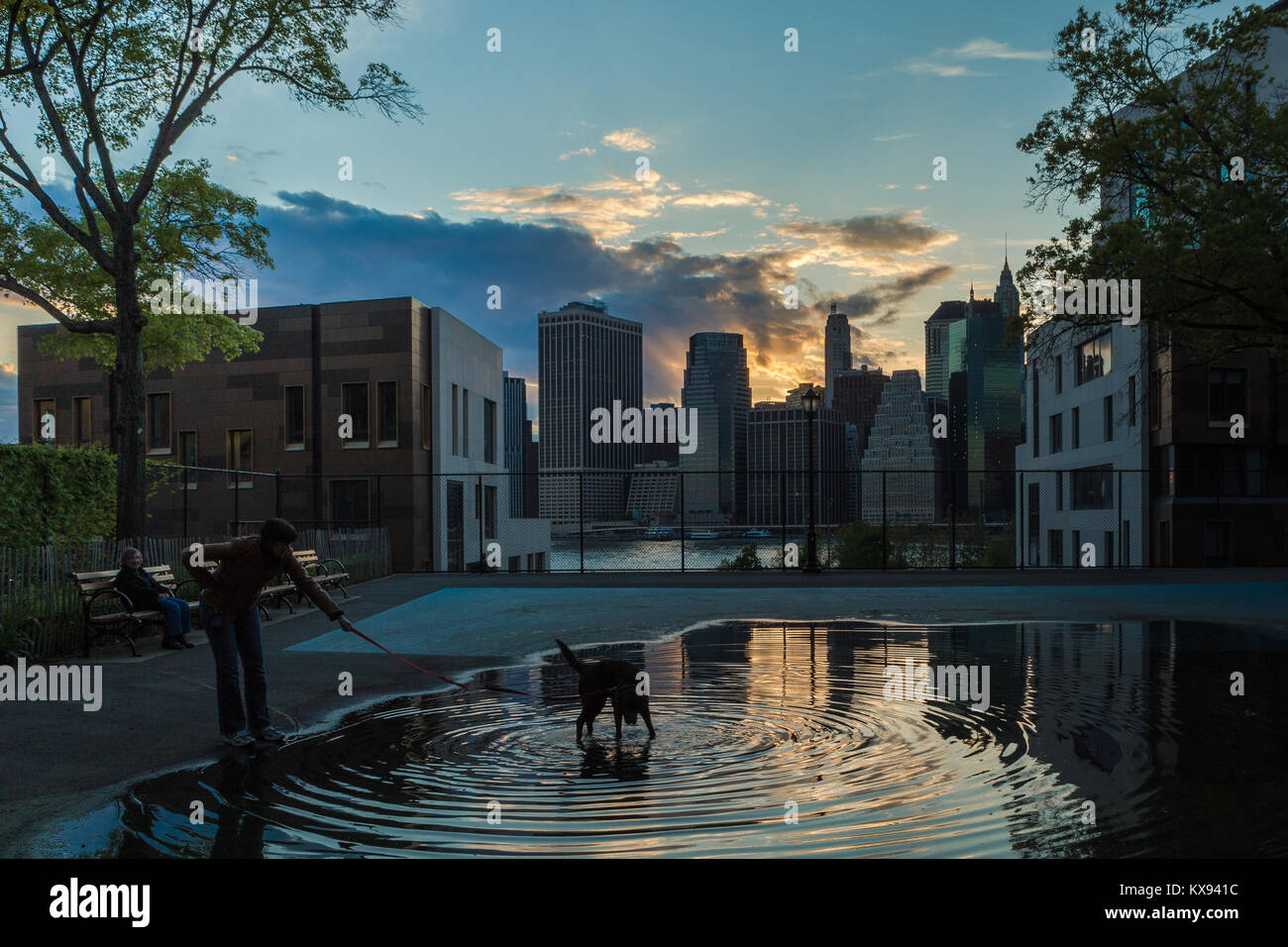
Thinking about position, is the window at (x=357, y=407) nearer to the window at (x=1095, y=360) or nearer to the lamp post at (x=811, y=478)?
the lamp post at (x=811, y=478)

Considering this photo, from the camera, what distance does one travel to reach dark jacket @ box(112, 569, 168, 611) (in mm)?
12695

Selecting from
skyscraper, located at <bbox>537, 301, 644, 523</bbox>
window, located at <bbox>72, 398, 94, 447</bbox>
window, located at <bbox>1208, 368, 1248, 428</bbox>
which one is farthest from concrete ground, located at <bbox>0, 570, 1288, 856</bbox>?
skyscraper, located at <bbox>537, 301, 644, 523</bbox>

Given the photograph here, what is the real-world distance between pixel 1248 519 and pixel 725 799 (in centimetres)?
5041

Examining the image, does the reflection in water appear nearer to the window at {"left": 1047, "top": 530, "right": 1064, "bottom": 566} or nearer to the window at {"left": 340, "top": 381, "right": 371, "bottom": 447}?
the window at {"left": 340, "top": 381, "right": 371, "bottom": 447}

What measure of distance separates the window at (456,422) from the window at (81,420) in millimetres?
15850

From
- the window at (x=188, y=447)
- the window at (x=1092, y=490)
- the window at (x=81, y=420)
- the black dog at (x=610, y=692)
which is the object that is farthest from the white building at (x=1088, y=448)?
the window at (x=81, y=420)

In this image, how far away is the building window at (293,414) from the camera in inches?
1487

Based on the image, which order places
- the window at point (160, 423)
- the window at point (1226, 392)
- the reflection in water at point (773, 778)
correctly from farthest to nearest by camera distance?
1. the window at point (1226, 392)
2. the window at point (160, 423)
3. the reflection in water at point (773, 778)

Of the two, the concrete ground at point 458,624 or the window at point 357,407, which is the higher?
the window at point 357,407

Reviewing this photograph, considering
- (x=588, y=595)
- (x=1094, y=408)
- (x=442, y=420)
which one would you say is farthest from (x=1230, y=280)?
(x=1094, y=408)

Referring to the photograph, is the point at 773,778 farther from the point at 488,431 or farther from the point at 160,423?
the point at 488,431

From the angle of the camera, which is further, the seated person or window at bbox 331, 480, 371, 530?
window at bbox 331, 480, 371, 530

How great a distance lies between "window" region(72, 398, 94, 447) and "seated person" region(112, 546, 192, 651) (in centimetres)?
3360

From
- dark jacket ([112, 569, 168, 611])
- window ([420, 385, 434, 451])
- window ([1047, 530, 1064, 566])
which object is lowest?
window ([1047, 530, 1064, 566])
